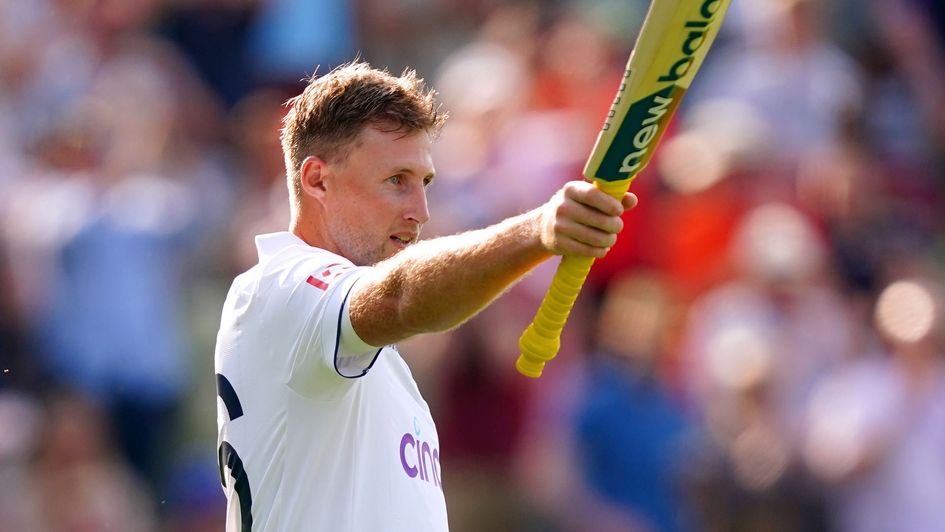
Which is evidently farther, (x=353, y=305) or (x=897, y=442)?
(x=897, y=442)

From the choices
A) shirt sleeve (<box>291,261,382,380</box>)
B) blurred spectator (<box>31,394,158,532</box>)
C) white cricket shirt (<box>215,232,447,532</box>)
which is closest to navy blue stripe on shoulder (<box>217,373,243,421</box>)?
white cricket shirt (<box>215,232,447,532</box>)

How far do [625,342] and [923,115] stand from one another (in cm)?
316

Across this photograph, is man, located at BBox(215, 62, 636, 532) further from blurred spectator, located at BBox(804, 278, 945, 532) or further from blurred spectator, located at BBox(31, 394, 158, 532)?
blurred spectator, located at BBox(31, 394, 158, 532)

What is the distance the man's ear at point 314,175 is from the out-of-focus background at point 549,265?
176 inches

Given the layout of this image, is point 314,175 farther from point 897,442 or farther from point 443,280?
point 897,442

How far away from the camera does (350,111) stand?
5.73 m

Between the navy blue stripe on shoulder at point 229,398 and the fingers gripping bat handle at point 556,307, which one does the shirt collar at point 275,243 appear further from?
the fingers gripping bat handle at point 556,307

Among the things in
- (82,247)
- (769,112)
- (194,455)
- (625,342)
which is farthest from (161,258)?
(769,112)

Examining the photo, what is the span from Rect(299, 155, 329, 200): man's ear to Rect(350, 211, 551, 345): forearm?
0.88m

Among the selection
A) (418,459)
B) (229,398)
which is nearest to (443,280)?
(418,459)

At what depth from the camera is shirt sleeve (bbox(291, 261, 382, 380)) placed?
4.95 m

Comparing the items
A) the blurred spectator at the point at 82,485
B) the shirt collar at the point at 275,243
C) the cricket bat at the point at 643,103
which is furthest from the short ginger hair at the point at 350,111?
the blurred spectator at the point at 82,485

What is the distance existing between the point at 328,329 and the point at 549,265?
5.92 m

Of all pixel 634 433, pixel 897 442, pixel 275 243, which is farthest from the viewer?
pixel 634 433
